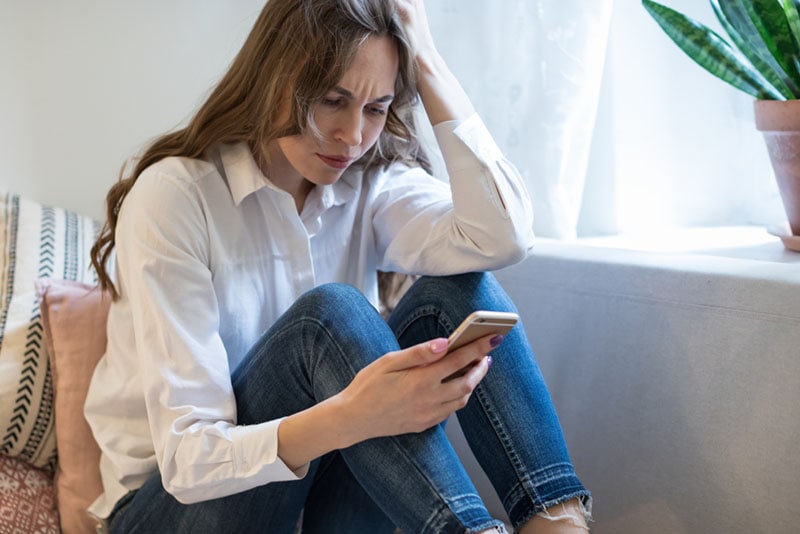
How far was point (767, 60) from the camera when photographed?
4.33 ft

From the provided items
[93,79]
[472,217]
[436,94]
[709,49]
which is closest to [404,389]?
[472,217]

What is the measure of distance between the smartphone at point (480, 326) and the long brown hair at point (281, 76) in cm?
31

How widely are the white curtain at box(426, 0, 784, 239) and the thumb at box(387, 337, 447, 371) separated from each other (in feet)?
2.50

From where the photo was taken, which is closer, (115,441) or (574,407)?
(115,441)

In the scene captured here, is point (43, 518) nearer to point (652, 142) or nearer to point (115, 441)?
point (115, 441)

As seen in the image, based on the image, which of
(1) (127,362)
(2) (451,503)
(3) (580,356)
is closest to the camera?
(2) (451,503)

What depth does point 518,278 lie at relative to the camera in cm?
143

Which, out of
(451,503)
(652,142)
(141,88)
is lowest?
A: (451,503)

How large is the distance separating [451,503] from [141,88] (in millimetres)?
1065

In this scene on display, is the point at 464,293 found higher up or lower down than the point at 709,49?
lower down

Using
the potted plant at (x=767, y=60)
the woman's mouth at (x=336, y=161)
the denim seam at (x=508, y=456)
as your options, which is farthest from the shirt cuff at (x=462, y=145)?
the potted plant at (x=767, y=60)

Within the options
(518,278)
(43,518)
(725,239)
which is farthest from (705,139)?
(43,518)

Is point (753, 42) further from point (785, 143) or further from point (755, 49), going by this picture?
point (785, 143)

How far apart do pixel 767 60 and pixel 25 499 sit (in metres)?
1.16
